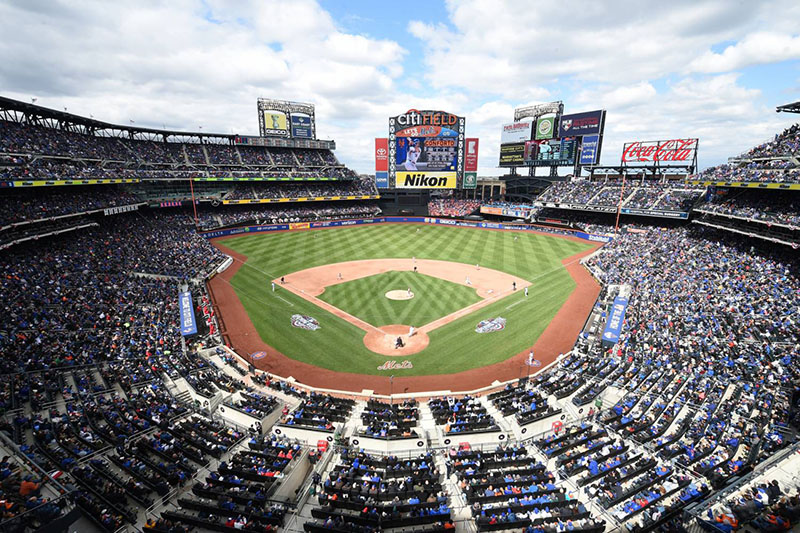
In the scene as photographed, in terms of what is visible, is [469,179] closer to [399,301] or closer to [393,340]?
[399,301]

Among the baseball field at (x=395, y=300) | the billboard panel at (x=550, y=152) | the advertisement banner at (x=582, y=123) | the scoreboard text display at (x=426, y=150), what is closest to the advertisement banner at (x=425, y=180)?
the scoreboard text display at (x=426, y=150)

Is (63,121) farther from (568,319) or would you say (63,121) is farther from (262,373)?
(568,319)

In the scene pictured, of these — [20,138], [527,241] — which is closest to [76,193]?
[20,138]

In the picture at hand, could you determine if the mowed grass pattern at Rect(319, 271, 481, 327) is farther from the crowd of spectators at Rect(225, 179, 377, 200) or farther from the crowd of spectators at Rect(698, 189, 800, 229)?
the crowd of spectators at Rect(225, 179, 377, 200)

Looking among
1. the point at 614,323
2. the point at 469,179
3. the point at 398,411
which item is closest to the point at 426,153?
the point at 469,179

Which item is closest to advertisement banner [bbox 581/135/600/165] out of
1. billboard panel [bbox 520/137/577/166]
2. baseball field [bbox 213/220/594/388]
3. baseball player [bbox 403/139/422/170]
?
billboard panel [bbox 520/137/577/166]
